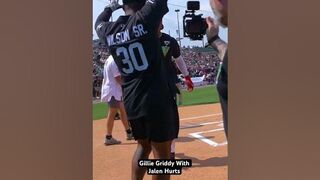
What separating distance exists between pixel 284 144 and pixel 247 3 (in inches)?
33.1

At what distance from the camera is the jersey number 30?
7.98ft

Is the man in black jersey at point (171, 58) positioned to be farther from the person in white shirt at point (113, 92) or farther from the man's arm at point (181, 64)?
the person in white shirt at point (113, 92)

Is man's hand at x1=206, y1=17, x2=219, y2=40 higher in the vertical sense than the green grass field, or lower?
higher

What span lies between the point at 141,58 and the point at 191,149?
1.97 ft

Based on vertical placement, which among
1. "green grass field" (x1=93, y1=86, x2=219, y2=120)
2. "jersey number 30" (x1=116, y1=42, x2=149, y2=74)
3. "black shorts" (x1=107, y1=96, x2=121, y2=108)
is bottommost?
"black shorts" (x1=107, y1=96, x2=121, y2=108)

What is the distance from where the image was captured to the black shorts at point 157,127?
2.43m

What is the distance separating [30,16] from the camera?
102 inches

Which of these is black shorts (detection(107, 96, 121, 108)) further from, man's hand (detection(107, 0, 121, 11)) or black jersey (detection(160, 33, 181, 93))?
man's hand (detection(107, 0, 121, 11))

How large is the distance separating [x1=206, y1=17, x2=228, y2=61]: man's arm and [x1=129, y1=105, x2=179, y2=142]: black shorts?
1.40 feet

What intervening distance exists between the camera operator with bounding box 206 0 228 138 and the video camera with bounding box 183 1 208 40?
5 cm

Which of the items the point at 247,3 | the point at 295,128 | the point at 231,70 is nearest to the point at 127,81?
the point at 231,70

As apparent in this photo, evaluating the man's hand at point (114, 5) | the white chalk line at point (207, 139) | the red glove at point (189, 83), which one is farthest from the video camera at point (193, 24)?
the white chalk line at point (207, 139)

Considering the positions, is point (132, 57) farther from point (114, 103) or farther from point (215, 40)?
point (215, 40)

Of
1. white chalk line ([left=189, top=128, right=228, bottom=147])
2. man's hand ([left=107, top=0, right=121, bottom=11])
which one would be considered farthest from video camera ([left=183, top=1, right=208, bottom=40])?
white chalk line ([left=189, top=128, right=228, bottom=147])
